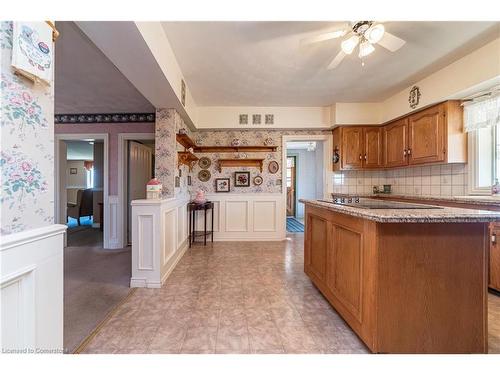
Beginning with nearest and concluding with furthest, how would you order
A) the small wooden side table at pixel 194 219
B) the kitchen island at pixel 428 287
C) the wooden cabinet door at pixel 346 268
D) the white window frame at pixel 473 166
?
the kitchen island at pixel 428 287 → the wooden cabinet door at pixel 346 268 → the white window frame at pixel 473 166 → the small wooden side table at pixel 194 219

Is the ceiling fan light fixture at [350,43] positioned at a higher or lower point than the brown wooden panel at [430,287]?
higher

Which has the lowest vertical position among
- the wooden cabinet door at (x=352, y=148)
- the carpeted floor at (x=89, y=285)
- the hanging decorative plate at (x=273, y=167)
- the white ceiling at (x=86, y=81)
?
the carpeted floor at (x=89, y=285)

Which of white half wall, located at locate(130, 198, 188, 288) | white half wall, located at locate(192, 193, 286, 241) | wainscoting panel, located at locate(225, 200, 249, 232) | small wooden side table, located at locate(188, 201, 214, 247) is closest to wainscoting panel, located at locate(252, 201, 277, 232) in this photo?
white half wall, located at locate(192, 193, 286, 241)

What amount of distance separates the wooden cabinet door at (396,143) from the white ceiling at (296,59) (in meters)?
0.53

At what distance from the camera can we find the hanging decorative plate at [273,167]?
14.0 ft

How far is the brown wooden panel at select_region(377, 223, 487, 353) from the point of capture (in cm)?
125

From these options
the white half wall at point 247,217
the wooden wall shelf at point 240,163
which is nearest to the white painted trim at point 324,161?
the white half wall at point 247,217

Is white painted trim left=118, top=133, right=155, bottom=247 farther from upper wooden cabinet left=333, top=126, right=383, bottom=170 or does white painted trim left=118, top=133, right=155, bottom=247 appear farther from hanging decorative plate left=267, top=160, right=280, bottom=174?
upper wooden cabinet left=333, top=126, right=383, bottom=170

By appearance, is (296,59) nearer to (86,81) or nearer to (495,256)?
(86,81)

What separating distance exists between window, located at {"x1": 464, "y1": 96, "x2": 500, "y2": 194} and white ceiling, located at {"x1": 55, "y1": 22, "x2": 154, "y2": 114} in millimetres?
4103

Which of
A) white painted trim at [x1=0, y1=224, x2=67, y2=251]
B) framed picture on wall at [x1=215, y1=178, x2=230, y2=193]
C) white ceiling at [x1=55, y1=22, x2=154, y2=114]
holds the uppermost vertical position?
white ceiling at [x1=55, y1=22, x2=154, y2=114]

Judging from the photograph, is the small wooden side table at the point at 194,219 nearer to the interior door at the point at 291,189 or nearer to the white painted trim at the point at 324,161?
the white painted trim at the point at 324,161

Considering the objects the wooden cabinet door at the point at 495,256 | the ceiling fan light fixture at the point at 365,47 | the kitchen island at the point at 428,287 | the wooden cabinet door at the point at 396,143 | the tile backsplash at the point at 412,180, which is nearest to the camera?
the kitchen island at the point at 428,287
